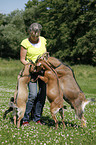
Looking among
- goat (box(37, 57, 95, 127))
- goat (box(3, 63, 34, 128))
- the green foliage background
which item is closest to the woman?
goat (box(3, 63, 34, 128))

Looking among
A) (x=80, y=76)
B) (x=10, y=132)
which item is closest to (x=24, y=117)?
(x=10, y=132)

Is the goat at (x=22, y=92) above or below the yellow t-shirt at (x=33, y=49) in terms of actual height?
below

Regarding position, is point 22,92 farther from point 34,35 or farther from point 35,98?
point 34,35

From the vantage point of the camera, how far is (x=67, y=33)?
4088 cm

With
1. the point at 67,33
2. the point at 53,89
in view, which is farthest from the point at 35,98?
the point at 67,33

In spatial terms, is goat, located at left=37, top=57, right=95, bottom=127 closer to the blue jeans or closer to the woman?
the woman

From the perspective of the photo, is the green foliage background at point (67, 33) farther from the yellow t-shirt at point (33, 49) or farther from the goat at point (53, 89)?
the goat at point (53, 89)

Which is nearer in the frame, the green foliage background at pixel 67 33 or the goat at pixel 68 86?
the goat at pixel 68 86

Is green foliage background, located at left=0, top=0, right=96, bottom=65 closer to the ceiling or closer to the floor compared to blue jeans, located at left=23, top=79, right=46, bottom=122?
closer to the ceiling

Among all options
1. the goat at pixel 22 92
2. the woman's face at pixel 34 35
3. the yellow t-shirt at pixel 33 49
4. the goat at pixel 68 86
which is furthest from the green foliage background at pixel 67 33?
the goat at pixel 22 92

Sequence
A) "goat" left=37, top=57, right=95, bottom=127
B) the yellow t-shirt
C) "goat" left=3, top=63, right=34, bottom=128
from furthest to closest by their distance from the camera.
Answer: the yellow t-shirt
"goat" left=3, top=63, right=34, bottom=128
"goat" left=37, top=57, right=95, bottom=127

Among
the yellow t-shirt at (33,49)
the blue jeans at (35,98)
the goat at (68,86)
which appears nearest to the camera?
the goat at (68,86)

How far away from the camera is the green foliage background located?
3756cm

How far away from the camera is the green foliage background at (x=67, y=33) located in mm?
37562
